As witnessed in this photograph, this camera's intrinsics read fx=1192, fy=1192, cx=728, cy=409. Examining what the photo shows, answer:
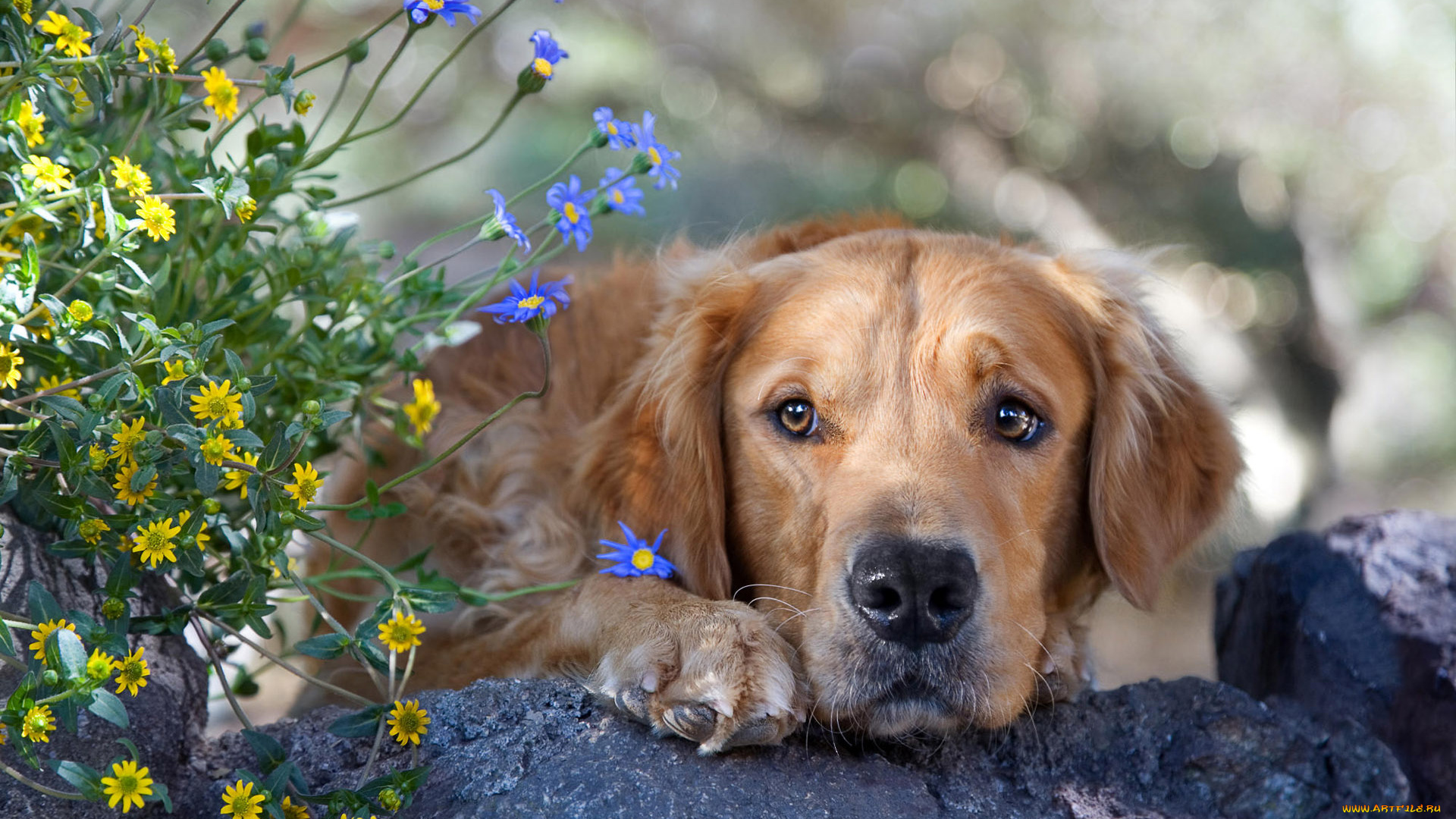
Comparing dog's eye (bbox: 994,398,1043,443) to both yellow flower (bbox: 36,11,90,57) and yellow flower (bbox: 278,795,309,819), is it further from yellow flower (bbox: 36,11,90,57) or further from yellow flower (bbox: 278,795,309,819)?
yellow flower (bbox: 36,11,90,57)

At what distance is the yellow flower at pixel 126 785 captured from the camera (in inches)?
71.4

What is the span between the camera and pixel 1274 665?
3.78 m

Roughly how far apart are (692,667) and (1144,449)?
154 centimetres

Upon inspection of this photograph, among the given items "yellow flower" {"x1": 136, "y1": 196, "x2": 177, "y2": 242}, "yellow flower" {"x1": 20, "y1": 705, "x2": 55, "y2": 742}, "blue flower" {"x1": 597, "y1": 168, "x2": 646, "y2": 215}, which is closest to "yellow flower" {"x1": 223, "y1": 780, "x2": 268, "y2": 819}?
"yellow flower" {"x1": 20, "y1": 705, "x2": 55, "y2": 742}

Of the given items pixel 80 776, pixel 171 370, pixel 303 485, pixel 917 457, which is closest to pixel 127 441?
pixel 171 370

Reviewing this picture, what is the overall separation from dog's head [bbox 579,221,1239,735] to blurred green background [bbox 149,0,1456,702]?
401cm

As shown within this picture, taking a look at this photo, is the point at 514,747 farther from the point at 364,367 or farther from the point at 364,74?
the point at 364,74

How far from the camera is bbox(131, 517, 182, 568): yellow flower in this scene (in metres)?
2.08

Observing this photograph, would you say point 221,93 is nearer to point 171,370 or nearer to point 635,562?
point 171,370

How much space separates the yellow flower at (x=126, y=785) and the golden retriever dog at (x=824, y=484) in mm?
937

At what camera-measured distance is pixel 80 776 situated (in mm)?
1831

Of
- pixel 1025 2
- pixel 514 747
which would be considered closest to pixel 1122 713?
pixel 514 747

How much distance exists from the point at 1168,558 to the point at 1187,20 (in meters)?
5.86

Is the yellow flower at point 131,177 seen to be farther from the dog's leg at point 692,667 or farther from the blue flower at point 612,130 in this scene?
the dog's leg at point 692,667
